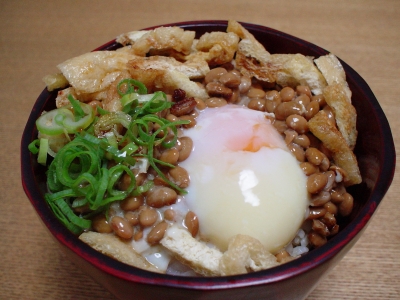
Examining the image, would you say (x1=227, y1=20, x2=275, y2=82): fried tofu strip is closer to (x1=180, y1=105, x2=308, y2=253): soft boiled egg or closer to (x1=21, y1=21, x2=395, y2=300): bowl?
(x1=180, y1=105, x2=308, y2=253): soft boiled egg

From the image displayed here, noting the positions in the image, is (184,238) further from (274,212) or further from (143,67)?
(143,67)

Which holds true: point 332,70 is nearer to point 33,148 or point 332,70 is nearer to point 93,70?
point 93,70

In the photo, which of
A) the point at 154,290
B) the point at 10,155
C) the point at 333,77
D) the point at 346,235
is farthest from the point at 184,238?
the point at 10,155

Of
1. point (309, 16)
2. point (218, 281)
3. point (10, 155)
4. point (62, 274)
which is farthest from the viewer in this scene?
point (309, 16)

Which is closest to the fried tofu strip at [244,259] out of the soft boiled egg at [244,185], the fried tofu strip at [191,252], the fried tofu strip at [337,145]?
the fried tofu strip at [191,252]

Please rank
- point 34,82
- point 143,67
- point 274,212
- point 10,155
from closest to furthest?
point 274,212 → point 143,67 → point 10,155 → point 34,82

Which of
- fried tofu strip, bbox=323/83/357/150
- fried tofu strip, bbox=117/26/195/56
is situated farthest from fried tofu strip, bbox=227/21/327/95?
fried tofu strip, bbox=117/26/195/56
